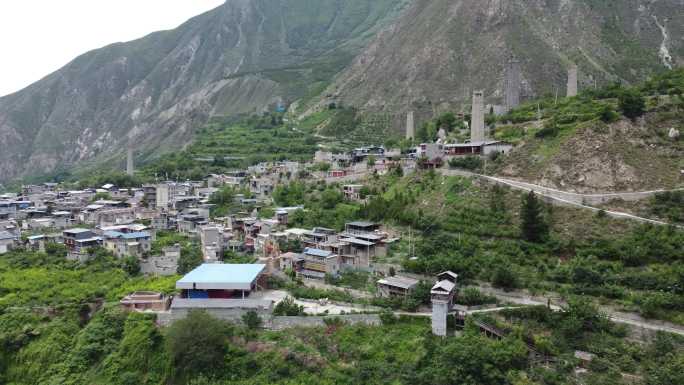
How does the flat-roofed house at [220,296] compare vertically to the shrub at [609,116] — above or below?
below

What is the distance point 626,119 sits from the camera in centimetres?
3231

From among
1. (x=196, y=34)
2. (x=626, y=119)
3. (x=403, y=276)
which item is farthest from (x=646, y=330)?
(x=196, y=34)

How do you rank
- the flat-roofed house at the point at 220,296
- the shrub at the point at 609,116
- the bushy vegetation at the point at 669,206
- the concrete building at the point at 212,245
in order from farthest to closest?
1. the shrub at the point at 609,116
2. the concrete building at the point at 212,245
3. the bushy vegetation at the point at 669,206
4. the flat-roofed house at the point at 220,296

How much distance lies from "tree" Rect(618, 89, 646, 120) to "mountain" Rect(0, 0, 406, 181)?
70782 millimetres

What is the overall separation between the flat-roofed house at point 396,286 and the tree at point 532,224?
6.23 metres

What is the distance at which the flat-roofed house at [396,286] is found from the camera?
80.7ft

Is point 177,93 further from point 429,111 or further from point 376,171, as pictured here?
point 376,171

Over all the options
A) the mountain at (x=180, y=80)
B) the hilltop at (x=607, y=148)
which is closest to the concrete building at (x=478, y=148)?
the hilltop at (x=607, y=148)

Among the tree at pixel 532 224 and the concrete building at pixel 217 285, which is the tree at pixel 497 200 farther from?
the concrete building at pixel 217 285

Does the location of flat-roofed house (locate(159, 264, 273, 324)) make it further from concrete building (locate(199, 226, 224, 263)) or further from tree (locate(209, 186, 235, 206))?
tree (locate(209, 186, 235, 206))

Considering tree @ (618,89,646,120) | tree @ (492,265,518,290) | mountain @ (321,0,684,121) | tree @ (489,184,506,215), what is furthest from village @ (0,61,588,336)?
mountain @ (321,0,684,121)

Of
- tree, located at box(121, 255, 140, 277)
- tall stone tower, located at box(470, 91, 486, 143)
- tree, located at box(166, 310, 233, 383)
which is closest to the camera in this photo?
tree, located at box(166, 310, 233, 383)

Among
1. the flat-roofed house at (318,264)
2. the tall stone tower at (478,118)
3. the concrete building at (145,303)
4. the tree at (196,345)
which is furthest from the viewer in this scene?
the tall stone tower at (478,118)

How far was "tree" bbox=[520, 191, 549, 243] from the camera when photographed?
26891 mm
